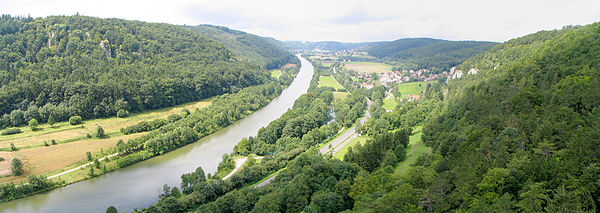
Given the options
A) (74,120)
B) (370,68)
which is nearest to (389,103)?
(74,120)

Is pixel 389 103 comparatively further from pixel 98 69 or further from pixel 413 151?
pixel 98 69

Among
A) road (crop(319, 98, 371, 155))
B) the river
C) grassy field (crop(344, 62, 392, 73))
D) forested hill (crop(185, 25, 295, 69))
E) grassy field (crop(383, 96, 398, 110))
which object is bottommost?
the river

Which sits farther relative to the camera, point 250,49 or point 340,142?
point 250,49

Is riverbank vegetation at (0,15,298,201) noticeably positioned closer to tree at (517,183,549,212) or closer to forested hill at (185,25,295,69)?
forested hill at (185,25,295,69)

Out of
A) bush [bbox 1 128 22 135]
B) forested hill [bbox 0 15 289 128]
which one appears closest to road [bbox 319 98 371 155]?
forested hill [bbox 0 15 289 128]

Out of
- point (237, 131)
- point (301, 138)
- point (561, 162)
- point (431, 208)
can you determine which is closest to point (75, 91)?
point (237, 131)
